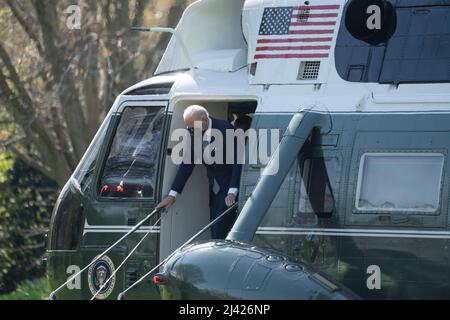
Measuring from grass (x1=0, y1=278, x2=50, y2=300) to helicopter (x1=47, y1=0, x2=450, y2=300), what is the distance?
769cm

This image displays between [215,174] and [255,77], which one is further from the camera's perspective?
[215,174]

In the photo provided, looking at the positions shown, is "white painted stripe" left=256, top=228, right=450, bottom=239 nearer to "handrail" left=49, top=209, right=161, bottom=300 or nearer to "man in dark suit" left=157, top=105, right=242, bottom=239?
"man in dark suit" left=157, top=105, right=242, bottom=239

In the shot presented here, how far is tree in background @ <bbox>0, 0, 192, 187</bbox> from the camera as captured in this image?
16.8m

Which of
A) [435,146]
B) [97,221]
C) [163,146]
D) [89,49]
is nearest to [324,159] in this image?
[435,146]

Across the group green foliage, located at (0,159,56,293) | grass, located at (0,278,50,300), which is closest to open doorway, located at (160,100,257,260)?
grass, located at (0,278,50,300)

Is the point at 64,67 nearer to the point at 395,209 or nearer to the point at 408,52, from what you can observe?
the point at 408,52

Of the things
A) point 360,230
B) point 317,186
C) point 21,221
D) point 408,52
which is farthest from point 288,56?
point 21,221

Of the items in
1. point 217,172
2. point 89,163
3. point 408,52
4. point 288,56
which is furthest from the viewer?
point 89,163

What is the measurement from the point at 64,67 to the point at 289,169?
28.3 feet

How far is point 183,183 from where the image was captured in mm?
10211

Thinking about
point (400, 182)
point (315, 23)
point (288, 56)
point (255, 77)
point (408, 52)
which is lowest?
point (400, 182)

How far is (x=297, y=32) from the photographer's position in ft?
32.3

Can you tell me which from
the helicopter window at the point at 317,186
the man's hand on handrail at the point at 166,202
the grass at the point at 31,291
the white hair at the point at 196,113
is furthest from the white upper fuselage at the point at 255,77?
the grass at the point at 31,291

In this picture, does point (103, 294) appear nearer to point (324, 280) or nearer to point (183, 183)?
point (183, 183)
